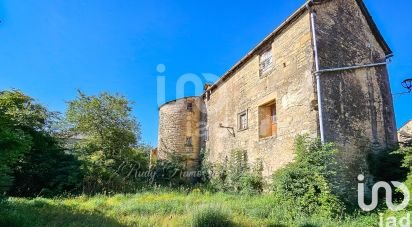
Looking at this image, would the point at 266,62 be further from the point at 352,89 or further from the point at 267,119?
the point at 352,89

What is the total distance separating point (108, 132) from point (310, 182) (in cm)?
1040

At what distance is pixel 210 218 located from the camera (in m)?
6.00

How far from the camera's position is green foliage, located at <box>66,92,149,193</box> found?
45.6 feet

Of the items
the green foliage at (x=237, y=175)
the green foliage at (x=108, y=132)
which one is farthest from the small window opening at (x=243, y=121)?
the green foliage at (x=108, y=132)

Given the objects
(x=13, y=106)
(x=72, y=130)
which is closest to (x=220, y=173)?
(x=72, y=130)

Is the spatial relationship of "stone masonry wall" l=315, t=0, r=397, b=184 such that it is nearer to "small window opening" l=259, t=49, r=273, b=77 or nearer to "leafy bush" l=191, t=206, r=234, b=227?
"small window opening" l=259, t=49, r=273, b=77

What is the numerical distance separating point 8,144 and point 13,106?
747cm

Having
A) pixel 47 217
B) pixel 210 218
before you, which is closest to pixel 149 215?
pixel 210 218

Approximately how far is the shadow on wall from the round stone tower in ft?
29.5

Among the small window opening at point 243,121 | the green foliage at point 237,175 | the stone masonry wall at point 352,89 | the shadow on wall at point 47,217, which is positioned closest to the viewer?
the shadow on wall at point 47,217

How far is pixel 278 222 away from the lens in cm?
667

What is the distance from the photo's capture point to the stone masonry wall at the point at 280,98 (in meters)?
8.91

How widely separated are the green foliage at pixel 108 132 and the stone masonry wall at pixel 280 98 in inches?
184

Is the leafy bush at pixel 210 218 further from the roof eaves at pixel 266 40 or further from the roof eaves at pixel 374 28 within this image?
the roof eaves at pixel 374 28
